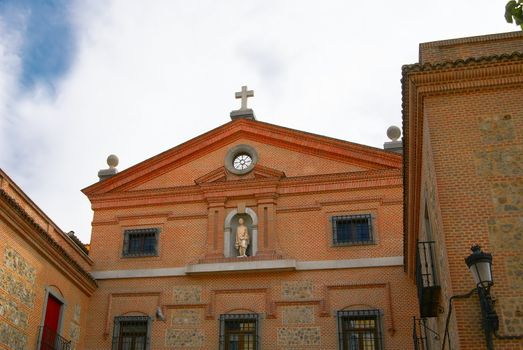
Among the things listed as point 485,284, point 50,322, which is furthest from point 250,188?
point 485,284

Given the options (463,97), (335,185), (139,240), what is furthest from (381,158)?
(463,97)

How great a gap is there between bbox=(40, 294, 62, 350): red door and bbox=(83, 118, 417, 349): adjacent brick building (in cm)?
215

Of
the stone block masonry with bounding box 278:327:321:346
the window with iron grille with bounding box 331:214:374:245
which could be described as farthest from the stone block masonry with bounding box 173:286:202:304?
the window with iron grille with bounding box 331:214:374:245

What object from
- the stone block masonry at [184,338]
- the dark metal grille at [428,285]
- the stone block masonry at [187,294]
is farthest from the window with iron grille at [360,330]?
the dark metal grille at [428,285]

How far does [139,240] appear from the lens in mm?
24188

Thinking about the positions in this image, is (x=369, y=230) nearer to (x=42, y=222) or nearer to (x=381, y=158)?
(x=381, y=158)

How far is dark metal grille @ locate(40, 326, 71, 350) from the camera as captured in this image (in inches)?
767

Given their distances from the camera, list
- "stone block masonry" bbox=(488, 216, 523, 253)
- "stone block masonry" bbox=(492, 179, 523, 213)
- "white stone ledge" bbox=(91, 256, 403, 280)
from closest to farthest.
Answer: "stone block masonry" bbox=(488, 216, 523, 253)
"stone block masonry" bbox=(492, 179, 523, 213)
"white stone ledge" bbox=(91, 256, 403, 280)

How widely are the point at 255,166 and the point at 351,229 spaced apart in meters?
4.20

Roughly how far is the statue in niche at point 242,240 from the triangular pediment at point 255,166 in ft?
6.73

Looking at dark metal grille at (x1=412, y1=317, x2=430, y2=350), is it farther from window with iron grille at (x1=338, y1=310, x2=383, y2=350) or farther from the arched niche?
the arched niche

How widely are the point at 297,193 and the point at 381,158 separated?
3.09 m

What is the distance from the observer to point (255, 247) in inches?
904

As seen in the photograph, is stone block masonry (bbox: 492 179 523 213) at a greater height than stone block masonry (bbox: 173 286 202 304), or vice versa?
stone block masonry (bbox: 173 286 202 304)
